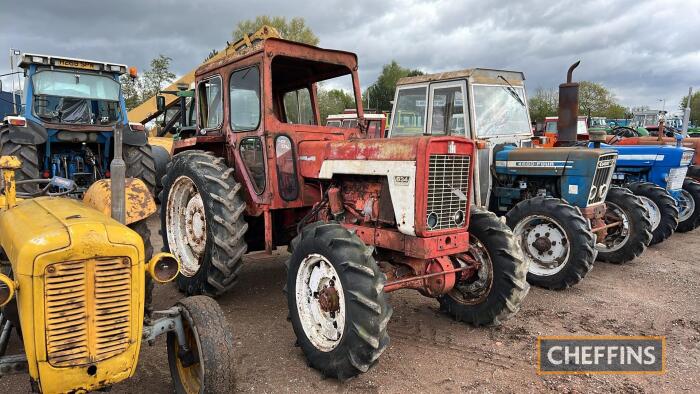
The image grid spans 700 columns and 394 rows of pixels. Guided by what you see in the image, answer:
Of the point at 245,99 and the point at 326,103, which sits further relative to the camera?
the point at 326,103

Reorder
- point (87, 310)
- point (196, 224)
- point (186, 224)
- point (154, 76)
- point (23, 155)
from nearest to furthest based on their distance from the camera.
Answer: point (87, 310), point (196, 224), point (186, 224), point (23, 155), point (154, 76)

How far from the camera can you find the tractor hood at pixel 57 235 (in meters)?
2.12

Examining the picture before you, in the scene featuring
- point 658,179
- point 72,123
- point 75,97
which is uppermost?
point 75,97

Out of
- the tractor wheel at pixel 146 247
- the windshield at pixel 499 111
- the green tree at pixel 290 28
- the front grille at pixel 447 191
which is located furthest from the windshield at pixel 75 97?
the green tree at pixel 290 28

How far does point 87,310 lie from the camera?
2.21 m

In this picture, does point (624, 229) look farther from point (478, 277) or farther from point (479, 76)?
point (478, 277)

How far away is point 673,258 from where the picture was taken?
6.63 m

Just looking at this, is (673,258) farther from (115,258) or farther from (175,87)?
(175,87)

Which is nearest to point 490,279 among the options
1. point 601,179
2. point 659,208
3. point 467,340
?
point 467,340

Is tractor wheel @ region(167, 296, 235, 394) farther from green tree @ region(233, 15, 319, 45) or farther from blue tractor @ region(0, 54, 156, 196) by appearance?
green tree @ region(233, 15, 319, 45)

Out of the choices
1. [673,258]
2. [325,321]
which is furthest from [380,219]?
[673,258]

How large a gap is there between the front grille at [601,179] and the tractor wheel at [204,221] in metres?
4.15

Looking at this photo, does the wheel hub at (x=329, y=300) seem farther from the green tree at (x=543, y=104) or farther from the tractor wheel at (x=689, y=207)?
the green tree at (x=543, y=104)

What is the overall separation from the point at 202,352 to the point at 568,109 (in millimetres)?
5407
